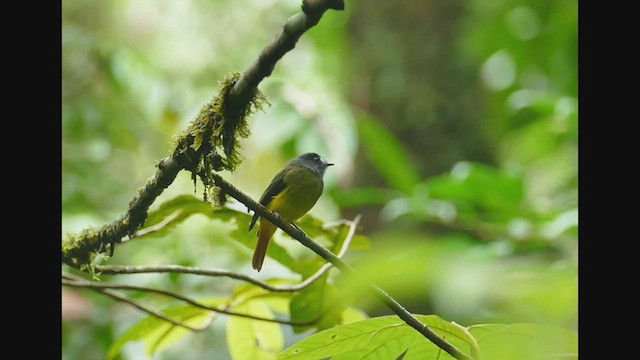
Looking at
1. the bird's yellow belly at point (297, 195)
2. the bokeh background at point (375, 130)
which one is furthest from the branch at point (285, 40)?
the bokeh background at point (375, 130)

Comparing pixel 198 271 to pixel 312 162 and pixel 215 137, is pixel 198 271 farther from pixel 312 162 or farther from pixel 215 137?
pixel 312 162

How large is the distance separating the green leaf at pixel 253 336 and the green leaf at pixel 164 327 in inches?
2.0

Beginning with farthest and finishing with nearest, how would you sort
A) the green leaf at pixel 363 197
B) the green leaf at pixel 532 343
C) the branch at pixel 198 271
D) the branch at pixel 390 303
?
the green leaf at pixel 363 197 → the branch at pixel 198 271 → the branch at pixel 390 303 → the green leaf at pixel 532 343

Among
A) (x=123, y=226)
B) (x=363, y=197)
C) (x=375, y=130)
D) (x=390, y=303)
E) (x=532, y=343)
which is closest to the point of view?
(x=532, y=343)

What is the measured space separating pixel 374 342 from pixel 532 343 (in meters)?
0.28

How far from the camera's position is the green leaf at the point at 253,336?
1281mm

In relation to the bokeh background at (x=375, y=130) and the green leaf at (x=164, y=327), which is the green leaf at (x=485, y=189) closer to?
the bokeh background at (x=375, y=130)

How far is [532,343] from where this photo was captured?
0.52 metres

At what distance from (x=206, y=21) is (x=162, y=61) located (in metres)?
0.68

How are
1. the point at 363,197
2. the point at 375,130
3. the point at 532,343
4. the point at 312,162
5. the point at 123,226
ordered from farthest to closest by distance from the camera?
the point at 363,197, the point at 375,130, the point at 312,162, the point at 123,226, the point at 532,343

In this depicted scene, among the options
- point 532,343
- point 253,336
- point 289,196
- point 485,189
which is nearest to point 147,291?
point 253,336

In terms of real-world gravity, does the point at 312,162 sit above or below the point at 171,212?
above

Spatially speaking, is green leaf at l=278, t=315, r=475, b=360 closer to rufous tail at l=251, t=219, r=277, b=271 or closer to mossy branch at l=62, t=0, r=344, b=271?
mossy branch at l=62, t=0, r=344, b=271
